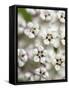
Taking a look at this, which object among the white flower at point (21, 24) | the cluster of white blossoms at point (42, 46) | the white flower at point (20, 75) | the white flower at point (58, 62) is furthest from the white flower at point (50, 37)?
the white flower at point (20, 75)

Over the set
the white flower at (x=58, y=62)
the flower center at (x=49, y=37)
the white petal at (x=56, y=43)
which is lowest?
the white flower at (x=58, y=62)

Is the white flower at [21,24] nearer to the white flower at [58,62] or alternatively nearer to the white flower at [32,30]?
the white flower at [32,30]

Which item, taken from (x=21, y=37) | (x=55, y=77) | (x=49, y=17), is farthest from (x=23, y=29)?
(x=55, y=77)

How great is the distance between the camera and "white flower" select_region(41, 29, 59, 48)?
3.13 meters

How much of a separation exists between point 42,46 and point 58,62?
23cm

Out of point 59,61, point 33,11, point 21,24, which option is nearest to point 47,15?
point 33,11

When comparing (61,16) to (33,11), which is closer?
(33,11)

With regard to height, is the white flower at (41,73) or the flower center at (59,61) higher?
the flower center at (59,61)

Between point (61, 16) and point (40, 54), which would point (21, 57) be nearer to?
point (40, 54)

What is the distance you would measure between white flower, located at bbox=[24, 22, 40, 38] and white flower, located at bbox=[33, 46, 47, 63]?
0.14 m

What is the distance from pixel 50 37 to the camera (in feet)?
10.4

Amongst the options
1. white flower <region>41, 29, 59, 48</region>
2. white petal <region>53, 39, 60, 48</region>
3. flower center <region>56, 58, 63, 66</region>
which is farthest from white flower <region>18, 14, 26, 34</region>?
flower center <region>56, 58, 63, 66</region>

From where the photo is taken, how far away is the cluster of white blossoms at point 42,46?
10.0 feet

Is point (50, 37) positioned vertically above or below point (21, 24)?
below
